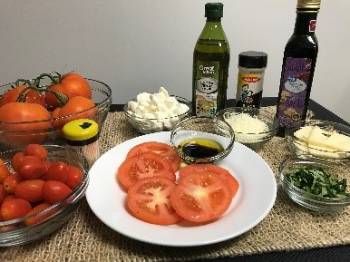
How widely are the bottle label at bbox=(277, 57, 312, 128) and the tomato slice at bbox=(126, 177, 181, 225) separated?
42 cm

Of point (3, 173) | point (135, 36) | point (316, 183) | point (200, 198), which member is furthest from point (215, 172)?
point (135, 36)

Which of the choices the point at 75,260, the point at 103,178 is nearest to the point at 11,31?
the point at 103,178

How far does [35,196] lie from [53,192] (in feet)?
0.12

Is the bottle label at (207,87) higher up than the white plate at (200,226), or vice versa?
the bottle label at (207,87)

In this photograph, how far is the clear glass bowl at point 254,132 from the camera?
763mm

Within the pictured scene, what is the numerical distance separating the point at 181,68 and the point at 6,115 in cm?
70

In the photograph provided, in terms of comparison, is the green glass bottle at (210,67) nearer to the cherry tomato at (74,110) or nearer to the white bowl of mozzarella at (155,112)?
the white bowl of mozzarella at (155,112)

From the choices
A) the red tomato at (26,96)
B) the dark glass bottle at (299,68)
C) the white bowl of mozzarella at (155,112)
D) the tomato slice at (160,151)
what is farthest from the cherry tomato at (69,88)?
the dark glass bottle at (299,68)

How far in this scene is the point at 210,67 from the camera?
32.7 inches

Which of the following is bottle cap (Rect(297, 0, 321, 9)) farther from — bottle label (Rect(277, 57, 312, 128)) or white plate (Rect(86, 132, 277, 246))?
white plate (Rect(86, 132, 277, 246))

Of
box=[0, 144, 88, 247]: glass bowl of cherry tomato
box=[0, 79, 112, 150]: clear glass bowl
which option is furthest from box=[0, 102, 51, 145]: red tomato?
box=[0, 144, 88, 247]: glass bowl of cherry tomato

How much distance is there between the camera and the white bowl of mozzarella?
818 millimetres

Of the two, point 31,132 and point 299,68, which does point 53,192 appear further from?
point 299,68

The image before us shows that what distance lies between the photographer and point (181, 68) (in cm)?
122
